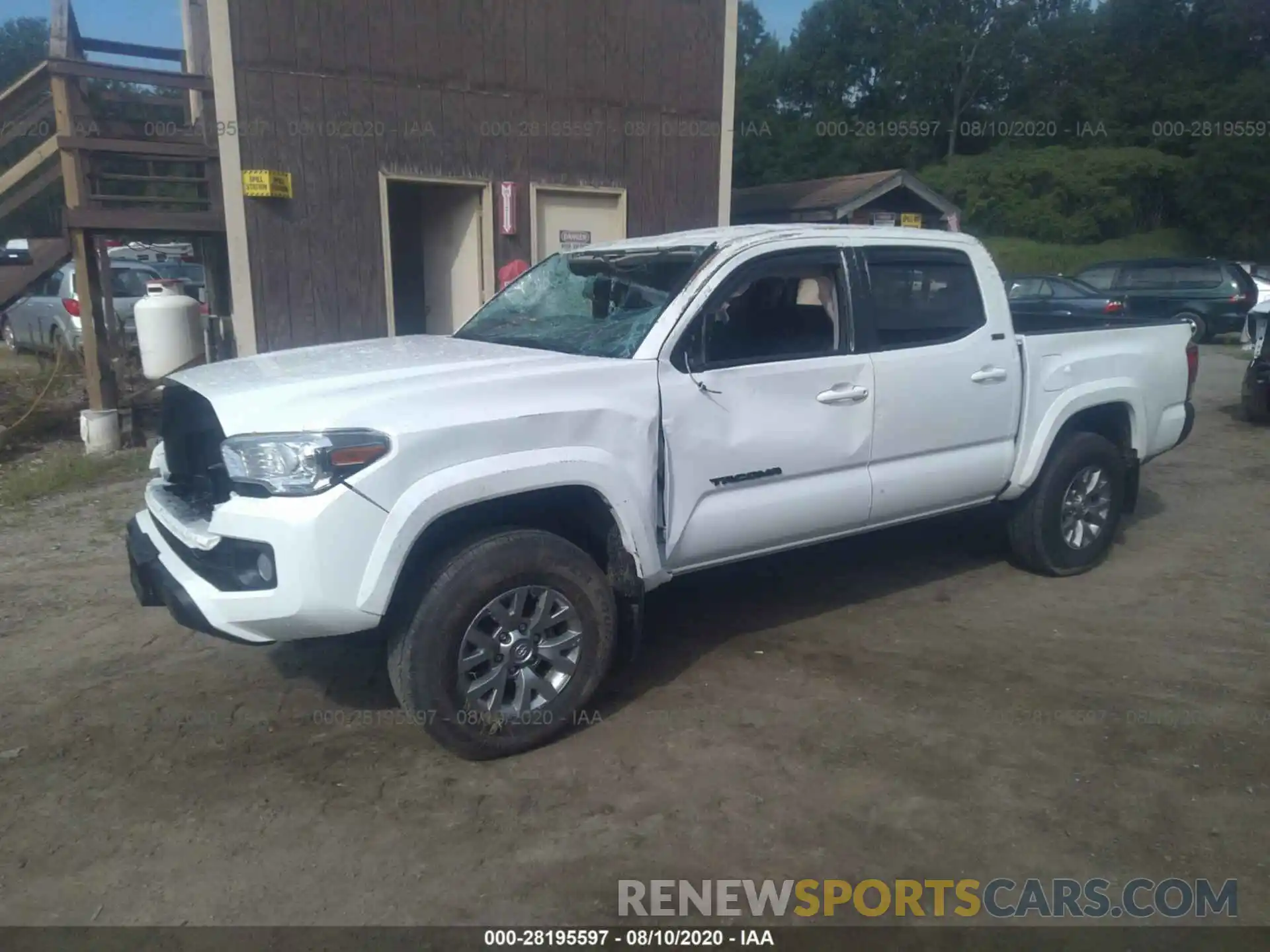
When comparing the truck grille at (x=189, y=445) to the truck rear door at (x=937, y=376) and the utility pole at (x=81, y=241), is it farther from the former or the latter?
the utility pole at (x=81, y=241)

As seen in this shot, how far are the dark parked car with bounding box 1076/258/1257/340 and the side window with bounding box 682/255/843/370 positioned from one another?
54.0ft

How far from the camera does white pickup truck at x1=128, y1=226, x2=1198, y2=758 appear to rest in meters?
3.46

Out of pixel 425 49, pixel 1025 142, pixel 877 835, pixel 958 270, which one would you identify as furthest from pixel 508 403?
pixel 1025 142

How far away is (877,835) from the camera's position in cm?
335

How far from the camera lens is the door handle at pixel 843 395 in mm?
4516

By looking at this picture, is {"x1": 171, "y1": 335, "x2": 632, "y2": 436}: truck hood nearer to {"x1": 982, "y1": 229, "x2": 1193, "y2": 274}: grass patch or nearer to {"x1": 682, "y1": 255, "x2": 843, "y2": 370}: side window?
{"x1": 682, "y1": 255, "x2": 843, "y2": 370}: side window

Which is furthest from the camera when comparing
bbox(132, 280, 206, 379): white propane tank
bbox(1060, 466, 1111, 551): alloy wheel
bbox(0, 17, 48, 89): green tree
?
bbox(0, 17, 48, 89): green tree

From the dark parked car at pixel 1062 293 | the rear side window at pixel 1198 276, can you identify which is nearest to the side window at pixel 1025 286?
the dark parked car at pixel 1062 293

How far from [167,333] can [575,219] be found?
161 inches

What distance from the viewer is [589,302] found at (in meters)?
4.70

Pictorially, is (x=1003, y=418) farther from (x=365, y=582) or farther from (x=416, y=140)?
(x=416, y=140)

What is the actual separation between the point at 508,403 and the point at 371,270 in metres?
6.38

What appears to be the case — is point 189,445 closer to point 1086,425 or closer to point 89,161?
point 1086,425

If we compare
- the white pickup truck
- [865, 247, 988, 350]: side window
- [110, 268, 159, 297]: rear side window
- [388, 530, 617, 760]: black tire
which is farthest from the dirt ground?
[110, 268, 159, 297]: rear side window
